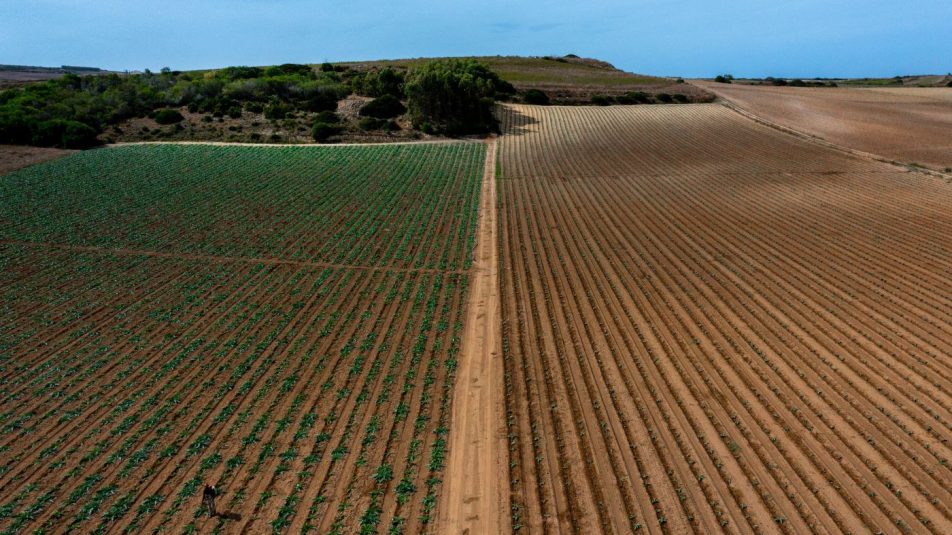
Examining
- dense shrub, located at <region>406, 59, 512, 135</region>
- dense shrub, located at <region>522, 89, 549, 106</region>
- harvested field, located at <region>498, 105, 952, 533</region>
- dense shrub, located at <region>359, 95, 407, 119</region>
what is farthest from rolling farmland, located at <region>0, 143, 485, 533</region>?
dense shrub, located at <region>522, 89, 549, 106</region>

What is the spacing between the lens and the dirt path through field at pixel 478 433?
10.8m

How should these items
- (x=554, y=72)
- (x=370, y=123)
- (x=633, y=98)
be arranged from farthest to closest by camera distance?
1. (x=554, y=72)
2. (x=633, y=98)
3. (x=370, y=123)

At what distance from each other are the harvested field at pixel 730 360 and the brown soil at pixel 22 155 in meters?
41.6

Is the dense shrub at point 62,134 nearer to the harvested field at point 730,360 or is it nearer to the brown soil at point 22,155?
the brown soil at point 22,155

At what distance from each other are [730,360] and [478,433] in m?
8.81

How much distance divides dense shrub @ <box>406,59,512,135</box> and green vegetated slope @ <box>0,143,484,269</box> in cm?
938

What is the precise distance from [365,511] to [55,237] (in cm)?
2735

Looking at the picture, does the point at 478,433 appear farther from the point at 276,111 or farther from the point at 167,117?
the point at 167,117

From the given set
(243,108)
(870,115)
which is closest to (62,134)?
(243,108)

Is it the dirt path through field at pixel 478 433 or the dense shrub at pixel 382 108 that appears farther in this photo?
the dense shrub at pixel 382 108

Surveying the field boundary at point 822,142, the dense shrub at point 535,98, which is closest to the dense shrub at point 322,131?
the dense shrub at point 535,98

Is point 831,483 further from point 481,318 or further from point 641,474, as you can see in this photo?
point 481,318

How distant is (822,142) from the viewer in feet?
162

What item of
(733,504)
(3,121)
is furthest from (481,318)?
(3,121)
